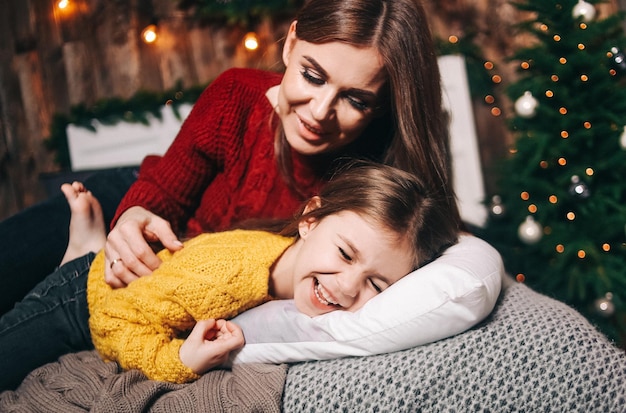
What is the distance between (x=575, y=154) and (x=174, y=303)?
155 cm

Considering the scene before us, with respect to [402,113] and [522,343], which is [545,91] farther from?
[522,343]

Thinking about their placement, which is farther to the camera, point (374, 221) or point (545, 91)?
point (545, 91)

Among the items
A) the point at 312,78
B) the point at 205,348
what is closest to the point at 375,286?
the point at 205,348

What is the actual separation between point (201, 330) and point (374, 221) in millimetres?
433

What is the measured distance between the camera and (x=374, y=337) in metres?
1.11

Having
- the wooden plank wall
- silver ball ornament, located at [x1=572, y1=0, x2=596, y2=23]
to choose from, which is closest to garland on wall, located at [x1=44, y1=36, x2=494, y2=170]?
the wooden plank wall

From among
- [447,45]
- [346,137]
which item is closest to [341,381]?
[346,137]

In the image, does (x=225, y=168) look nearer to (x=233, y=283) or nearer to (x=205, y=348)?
(x=233, y=283)

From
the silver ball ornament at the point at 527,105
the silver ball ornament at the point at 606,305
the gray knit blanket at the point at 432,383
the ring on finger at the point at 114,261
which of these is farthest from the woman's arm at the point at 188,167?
the silver ball ornament at the point at 606,305

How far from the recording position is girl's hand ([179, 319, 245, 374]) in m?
1.13

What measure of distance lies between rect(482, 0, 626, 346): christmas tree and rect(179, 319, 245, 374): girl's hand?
1231 millimetres

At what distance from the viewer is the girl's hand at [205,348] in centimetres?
113

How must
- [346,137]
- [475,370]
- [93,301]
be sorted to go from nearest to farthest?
[475,370] → [93,301] → [346,137]

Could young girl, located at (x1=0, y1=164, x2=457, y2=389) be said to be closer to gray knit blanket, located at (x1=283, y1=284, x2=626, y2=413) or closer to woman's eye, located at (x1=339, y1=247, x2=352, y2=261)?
woman's eye, located at (x1=339, y1=247, x2=352, y2=261)
